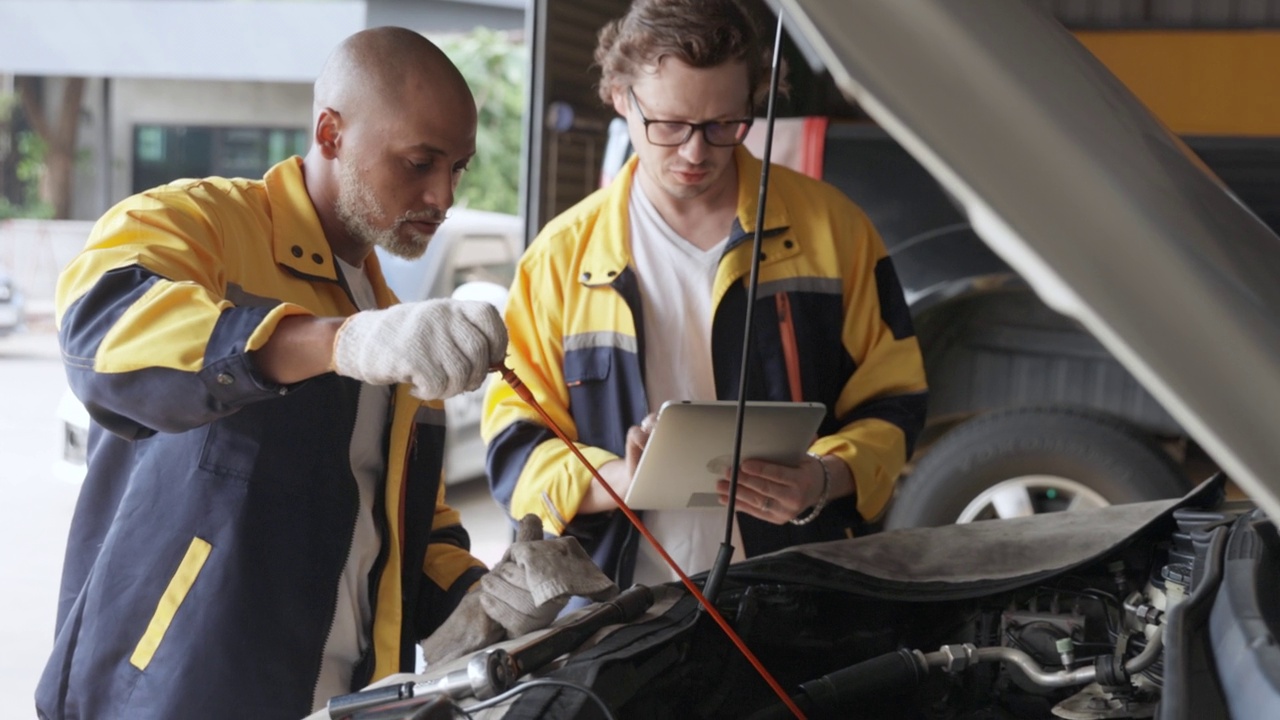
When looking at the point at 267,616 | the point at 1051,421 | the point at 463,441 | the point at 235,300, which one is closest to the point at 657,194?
the point at 235,300

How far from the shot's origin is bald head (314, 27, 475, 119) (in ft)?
5.48

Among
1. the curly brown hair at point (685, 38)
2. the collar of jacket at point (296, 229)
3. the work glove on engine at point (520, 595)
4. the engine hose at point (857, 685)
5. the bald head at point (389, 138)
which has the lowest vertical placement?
the engine hose at point (857, 685)

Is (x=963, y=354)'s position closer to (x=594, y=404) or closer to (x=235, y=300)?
(x=594, y=404)

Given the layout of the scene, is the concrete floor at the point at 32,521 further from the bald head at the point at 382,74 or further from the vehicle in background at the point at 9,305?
the bald head at the point at 382,74

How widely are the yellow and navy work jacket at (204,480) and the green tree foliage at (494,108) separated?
9.73 metres

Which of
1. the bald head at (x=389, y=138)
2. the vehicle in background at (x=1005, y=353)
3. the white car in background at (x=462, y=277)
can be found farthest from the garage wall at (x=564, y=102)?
the bald head at (x=389, y=138)

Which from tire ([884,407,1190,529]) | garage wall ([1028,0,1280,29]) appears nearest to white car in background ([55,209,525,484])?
tire ([884,407,1190,529])

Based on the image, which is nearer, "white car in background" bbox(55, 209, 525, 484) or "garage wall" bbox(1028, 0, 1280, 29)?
"garage wall" bbox(1028, 0, 1280, 29)

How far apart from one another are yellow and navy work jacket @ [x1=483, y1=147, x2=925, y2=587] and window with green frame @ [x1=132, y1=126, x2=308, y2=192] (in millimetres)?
11860

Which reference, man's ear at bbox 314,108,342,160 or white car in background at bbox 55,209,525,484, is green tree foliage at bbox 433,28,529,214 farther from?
man's ear at bbox 314,108,342,160

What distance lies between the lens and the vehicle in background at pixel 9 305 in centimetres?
952

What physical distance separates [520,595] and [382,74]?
29.1 inches

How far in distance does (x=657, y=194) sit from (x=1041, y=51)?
154cm

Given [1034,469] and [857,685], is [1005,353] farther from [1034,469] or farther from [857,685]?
[857,685]
